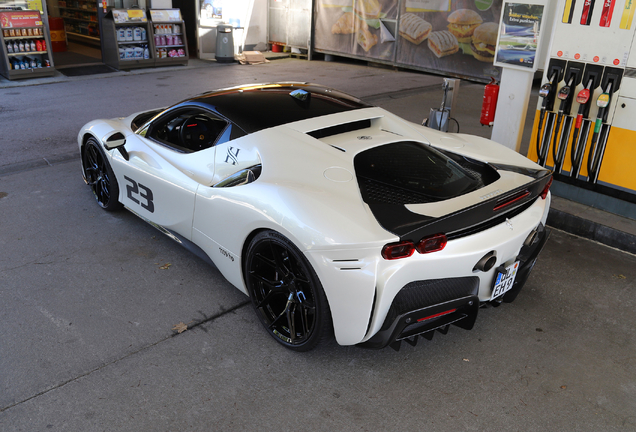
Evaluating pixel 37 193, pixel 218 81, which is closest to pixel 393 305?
pixel 37 193

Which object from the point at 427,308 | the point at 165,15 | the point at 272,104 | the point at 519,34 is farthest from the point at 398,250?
the point at 165,15

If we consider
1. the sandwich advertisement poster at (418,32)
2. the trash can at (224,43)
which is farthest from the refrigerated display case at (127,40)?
the sandwich advertisement poster at (418,32)

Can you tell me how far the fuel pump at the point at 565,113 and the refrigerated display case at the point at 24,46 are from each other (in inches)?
413

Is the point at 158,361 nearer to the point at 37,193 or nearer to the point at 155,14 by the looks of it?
the point at 37,193

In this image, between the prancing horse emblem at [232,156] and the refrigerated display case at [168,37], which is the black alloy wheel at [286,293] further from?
the refrigerated display case at [168,37]

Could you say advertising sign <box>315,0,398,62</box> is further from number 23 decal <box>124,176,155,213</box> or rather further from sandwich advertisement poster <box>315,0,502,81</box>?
number 23 decal <box>124,176,155,213</box>

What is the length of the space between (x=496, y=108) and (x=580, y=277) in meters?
2.99

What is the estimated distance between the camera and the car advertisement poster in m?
5.60

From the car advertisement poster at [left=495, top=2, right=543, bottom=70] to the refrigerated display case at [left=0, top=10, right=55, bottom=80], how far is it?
9.71 metres

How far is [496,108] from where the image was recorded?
650 cm

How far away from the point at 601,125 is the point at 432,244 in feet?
11.4

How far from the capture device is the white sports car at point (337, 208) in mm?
2656

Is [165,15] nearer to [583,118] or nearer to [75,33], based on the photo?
[75,33]

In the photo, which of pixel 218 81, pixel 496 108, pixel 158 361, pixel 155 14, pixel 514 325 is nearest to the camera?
pixel 158 361
